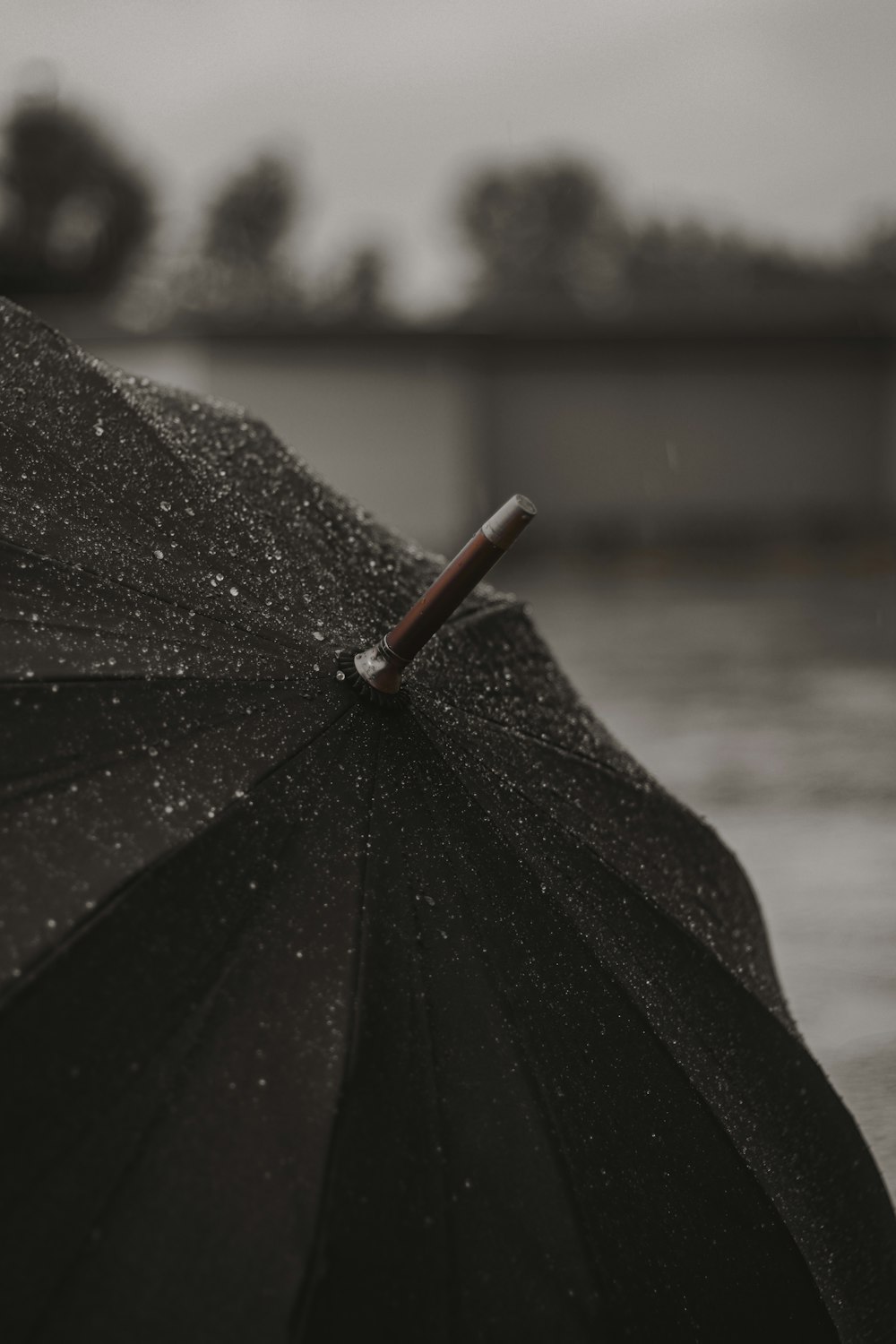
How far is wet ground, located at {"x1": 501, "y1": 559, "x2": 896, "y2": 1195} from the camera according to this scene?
14.4 ft

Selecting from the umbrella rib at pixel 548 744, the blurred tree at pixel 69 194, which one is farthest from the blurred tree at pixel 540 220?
the umbrella rib at pixel 548 744

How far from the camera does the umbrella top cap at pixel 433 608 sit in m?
1.28

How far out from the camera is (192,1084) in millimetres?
1144

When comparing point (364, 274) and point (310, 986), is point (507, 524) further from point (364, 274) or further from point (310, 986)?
point (364, 274)

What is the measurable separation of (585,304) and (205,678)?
20.8 m

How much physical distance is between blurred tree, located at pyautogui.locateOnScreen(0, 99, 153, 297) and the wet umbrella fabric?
159ft

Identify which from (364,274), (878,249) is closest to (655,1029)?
(878,249)

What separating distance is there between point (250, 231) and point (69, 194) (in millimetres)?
7132

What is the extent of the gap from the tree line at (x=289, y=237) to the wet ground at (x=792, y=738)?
2953 centimetres

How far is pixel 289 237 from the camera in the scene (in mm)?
55250

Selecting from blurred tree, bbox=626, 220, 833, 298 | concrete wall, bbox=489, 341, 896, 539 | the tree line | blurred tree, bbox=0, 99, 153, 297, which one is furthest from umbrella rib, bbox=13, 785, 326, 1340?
blurred tree, bbox=0, 99, 153, 297

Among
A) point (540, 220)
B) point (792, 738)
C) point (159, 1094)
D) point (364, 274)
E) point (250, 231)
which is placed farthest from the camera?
point (540, 220)

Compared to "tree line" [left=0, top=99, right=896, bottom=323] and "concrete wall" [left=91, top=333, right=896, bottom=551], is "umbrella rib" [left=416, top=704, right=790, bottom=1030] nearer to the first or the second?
"concrete wall" [left=91, top=333, right=896, bottom=551]

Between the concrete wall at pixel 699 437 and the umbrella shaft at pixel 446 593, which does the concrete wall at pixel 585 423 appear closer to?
the concrete wall at pixel 699 437
